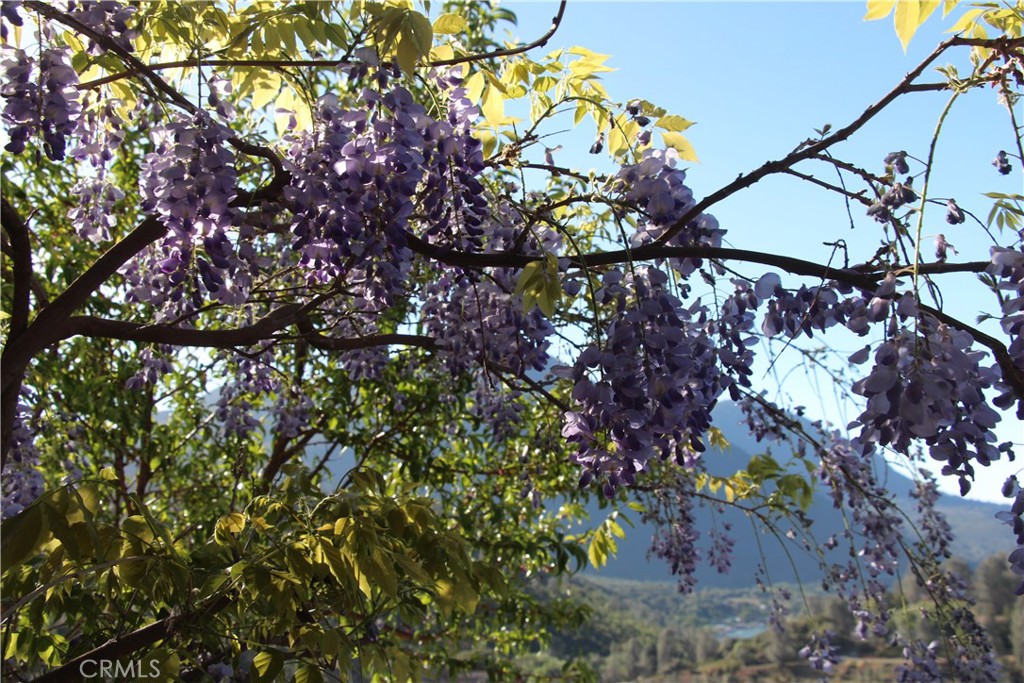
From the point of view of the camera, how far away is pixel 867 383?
1251 millimetres

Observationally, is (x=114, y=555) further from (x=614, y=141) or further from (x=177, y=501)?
(x=177, y=501)

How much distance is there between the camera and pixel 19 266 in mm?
2205

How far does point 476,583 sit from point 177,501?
386 centimetres

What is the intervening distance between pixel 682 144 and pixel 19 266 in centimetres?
179

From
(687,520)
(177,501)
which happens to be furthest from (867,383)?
(177,501)

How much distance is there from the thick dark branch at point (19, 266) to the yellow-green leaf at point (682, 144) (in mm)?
1708

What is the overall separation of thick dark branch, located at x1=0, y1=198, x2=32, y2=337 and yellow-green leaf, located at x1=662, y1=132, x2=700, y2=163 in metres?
1.71

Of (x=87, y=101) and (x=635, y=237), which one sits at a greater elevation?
(x=87, y=101)

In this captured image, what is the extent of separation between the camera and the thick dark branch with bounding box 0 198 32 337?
2.15 m

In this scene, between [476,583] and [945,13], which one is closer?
[945,13]
